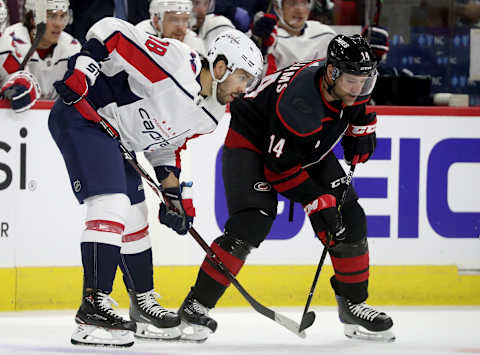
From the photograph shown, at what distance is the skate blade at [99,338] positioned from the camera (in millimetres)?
3250

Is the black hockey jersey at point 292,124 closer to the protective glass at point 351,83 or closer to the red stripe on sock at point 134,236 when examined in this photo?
the protective glass at point 351,83

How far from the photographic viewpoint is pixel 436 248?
472 cm

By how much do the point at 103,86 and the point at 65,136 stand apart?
0.72ft

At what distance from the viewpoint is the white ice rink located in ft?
11.4

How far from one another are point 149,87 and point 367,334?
1332mm

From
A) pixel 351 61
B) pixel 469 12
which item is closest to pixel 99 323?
pixel 351 61

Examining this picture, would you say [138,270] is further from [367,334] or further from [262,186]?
[367,334]

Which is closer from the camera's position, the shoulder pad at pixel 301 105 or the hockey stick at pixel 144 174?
the hockey stick at pixel 144 174

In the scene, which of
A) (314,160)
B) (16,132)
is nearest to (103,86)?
(314,160)

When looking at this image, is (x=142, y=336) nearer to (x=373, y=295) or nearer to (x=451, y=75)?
(x=373, y=295)

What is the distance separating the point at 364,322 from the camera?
3.77 metres

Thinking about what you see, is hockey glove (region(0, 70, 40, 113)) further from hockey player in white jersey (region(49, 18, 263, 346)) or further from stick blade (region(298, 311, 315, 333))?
stick blade (region(298, 311, 315, 333))

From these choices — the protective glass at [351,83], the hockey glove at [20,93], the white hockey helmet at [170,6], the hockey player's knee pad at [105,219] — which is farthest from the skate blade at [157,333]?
the white hockey helmet at [170,6]

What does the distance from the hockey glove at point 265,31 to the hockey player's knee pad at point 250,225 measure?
5.43ft
